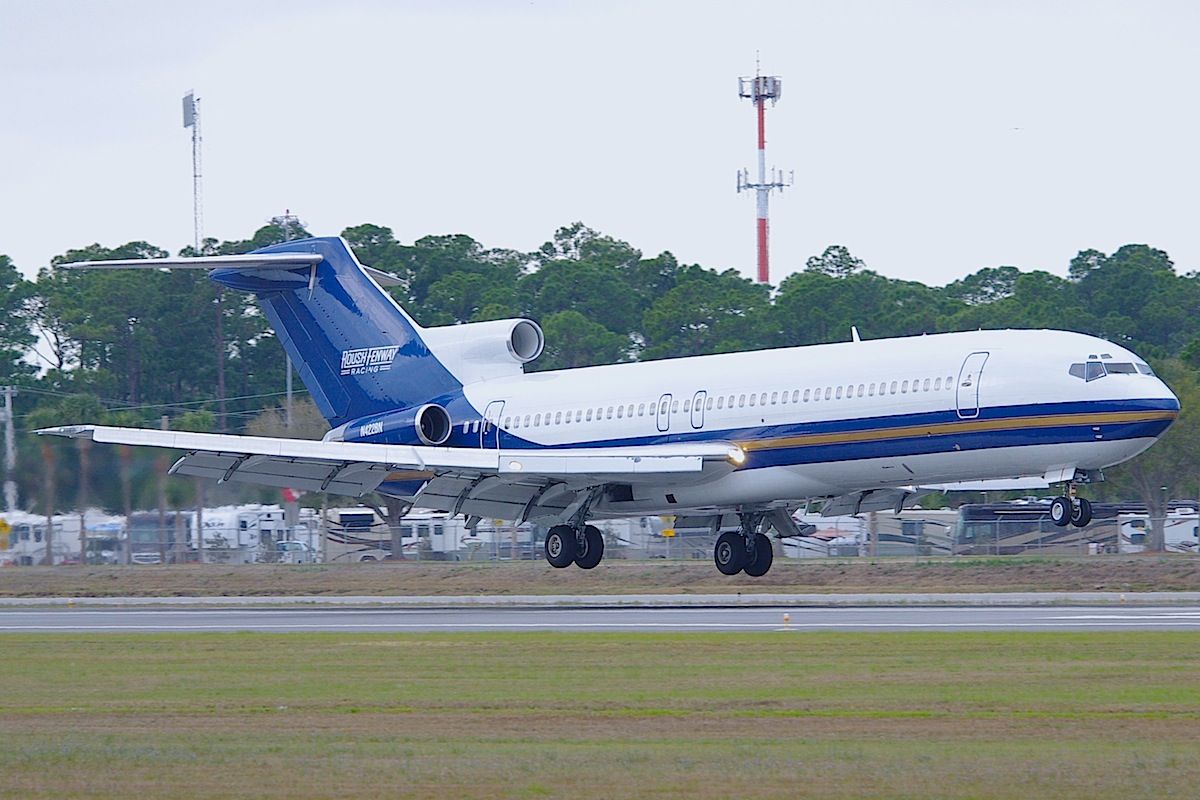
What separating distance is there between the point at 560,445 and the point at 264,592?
1115cm

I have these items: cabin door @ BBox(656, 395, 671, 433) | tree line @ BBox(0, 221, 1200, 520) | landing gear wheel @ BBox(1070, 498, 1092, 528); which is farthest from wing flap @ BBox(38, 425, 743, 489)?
tree line @ BBox(0, 221, 1200, 520)

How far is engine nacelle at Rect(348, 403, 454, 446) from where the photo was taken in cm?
3869

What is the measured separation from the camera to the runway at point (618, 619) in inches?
1129

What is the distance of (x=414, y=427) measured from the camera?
1521 inches

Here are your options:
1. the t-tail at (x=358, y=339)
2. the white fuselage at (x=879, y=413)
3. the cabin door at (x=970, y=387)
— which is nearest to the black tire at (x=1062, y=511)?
the white fuselage at (x=879, y=413)

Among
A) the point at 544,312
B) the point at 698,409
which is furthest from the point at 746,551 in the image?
the point at 544,312

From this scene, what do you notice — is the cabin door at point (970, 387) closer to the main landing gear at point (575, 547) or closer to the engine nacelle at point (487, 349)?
the main landing gear at point (575, 547)

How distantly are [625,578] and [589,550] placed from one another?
8.34m

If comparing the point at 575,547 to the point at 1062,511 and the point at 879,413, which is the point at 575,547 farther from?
the point at 1062,511

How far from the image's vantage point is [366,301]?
4128 centimetres

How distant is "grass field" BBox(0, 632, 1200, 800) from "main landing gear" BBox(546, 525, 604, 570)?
9.89 metres

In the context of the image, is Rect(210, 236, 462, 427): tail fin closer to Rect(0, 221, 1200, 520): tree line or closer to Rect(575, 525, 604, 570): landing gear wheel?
Rect(575, 525, 604, 570): landing gear wheel

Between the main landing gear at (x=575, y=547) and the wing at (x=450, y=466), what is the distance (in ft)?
2.47

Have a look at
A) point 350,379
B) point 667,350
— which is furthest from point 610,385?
point 667,350
